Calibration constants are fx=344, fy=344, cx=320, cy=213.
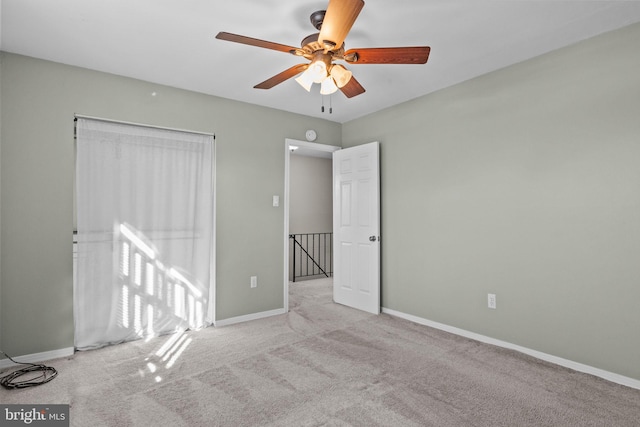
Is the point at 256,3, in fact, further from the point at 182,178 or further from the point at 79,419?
the point at 79,419

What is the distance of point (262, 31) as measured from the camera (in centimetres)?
247

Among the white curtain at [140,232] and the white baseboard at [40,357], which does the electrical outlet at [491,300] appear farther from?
the white baseboard at [40,357]

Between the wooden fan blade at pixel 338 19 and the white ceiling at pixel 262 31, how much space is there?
407mm

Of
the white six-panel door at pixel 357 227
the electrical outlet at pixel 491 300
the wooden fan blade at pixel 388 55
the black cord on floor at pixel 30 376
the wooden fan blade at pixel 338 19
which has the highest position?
the wooden fan blade at pixel 338 19

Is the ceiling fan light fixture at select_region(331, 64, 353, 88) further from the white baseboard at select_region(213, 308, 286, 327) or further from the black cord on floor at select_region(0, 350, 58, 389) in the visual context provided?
the black cord on floor at select_region(0, 350, 58, 389)

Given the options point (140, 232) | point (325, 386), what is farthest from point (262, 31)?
→ point (325, 386)

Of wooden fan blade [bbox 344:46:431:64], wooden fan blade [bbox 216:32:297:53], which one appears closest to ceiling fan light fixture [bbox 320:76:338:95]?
wooden fan blade [bbox 344:46:431:64]

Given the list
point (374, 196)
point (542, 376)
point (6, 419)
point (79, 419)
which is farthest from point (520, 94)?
point (6, 419)

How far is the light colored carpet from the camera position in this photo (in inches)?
79.6

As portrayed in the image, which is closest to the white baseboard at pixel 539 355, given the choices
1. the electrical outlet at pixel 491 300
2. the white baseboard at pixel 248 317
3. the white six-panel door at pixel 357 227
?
the electrical outlet at pixel 491 300

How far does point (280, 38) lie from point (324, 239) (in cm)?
512

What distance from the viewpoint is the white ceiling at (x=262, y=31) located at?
7.19 ft

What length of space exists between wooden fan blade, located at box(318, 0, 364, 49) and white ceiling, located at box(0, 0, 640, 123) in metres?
0.41

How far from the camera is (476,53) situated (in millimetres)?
2814
